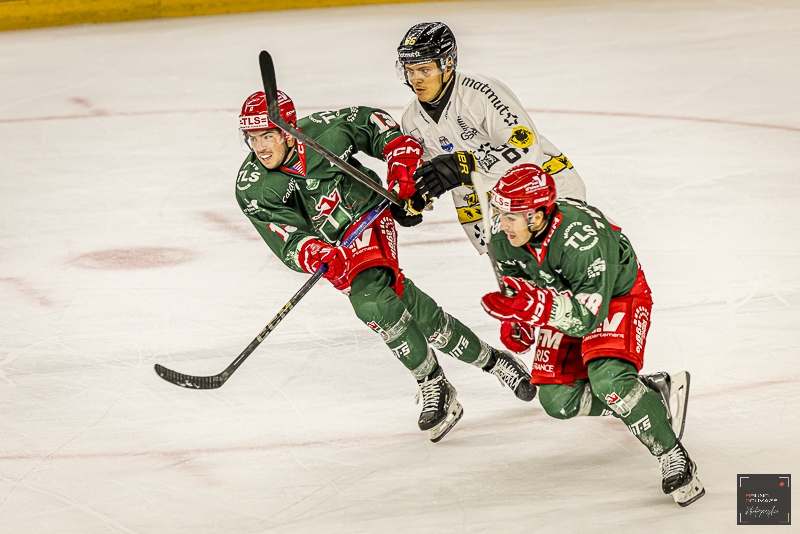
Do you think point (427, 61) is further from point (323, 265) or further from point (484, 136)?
point (323, 265)

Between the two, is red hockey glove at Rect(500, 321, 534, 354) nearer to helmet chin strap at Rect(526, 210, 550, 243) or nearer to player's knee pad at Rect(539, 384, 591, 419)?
player's knee pad at Rect(539, 384, 591, 419)

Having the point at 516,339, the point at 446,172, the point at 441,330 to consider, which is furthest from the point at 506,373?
the point at 446,172

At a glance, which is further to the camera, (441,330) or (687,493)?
(441,330)

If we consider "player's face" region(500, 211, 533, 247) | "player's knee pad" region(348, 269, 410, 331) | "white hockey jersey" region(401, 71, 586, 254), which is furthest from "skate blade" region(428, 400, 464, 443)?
"player's face" region(500, 211, 533, 247)

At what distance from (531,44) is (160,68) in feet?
9.77

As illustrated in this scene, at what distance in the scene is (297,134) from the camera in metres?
3.33

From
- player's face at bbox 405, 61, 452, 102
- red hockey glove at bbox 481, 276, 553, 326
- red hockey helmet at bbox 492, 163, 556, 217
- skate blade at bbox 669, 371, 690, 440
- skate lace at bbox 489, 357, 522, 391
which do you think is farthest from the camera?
skate lace at bbox 489, 357, 522, 391

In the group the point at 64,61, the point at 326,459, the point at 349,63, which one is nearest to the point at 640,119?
the point at 349,63

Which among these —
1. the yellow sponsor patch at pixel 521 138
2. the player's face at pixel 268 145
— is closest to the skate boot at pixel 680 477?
the yellow sponsor patch at pixel 521 138

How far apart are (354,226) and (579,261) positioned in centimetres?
96

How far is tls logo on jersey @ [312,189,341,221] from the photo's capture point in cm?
359

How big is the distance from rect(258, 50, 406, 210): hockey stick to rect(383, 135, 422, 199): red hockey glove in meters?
0.05

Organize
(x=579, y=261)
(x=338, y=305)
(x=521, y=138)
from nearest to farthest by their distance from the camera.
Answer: (x=579, y=261) → (x=521, y=138) → (x=338, y=305)

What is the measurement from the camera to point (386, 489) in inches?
126
